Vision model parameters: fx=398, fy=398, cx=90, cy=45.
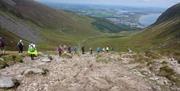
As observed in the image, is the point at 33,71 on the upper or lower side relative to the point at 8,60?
lower

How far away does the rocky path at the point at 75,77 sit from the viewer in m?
33.1

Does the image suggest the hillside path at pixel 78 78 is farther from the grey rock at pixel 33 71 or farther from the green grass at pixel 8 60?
the green grass at pixel 8 60

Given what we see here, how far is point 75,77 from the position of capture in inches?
1399

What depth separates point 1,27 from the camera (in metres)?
192

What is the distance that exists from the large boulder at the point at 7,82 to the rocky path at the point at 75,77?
527 millimetres

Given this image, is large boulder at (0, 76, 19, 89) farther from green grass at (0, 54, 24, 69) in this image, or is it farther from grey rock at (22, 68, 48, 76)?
green grass at (0, 54, 24, 69)

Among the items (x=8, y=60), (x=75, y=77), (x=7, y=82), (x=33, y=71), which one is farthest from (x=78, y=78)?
(x=8, y=60)

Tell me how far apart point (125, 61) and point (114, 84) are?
41.5ft

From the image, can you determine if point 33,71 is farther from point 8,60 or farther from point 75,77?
point 8,60

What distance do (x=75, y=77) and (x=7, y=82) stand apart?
6.04 meters

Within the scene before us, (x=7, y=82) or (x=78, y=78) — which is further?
(x=78, y=78)

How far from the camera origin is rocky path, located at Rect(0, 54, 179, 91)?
108 feet

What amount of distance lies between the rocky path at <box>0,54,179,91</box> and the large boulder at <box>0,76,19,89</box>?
53cm

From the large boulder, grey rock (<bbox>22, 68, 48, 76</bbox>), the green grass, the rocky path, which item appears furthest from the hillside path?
the green grass
